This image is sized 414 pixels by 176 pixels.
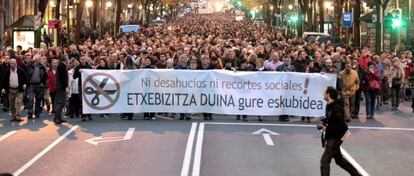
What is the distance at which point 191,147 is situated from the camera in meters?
15.0

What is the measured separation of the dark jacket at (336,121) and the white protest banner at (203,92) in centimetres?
843

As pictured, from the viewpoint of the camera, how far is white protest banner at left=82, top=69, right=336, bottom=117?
64.2ft

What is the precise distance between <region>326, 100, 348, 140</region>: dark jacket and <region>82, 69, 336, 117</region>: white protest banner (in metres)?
8.43

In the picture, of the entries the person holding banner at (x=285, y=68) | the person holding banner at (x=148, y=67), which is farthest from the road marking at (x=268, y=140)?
the person holding banner at (x=148, y=67)

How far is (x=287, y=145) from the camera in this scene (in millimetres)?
15469

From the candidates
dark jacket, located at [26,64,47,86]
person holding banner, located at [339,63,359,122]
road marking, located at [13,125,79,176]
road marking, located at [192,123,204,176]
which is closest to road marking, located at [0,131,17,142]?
road marking, located at [13,125,79,176]

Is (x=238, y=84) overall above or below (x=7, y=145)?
above

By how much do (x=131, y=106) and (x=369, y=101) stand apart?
6721 millimetres

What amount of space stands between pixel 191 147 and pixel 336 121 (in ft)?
15.2

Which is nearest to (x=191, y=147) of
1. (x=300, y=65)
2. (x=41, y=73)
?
(x=41, y=73)

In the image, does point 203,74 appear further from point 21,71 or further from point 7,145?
point 7,145

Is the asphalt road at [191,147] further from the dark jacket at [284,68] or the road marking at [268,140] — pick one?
the dark jacket at [284,68]

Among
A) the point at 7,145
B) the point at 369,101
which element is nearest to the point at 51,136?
the point at 7,145

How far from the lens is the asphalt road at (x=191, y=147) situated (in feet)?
41.8
